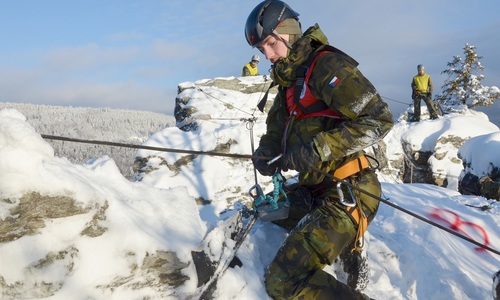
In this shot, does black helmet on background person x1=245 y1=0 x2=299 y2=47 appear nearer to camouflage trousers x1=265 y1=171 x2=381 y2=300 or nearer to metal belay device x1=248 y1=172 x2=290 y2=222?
metal belay device x1=248 y1=172 x2=290 y2=222

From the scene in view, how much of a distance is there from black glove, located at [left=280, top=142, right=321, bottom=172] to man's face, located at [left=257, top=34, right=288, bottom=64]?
35.8 inches

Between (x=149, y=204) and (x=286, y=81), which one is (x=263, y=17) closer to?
(x=286, y=81)

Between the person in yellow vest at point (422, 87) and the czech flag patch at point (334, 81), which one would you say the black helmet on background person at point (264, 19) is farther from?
the person in yellow vest at point (422, 87)

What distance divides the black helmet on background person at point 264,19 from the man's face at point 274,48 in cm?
5

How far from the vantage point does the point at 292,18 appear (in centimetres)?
362

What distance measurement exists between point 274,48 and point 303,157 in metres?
1.10

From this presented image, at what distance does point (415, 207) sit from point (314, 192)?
3.19 m

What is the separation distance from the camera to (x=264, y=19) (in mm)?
3496

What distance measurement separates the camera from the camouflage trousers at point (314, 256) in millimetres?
2949

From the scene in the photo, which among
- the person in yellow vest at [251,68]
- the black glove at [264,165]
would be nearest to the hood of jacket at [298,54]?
the black glove at [264,165]

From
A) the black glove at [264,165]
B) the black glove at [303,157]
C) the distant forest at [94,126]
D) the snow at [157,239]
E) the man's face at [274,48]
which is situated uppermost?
the man's face at [274,48]

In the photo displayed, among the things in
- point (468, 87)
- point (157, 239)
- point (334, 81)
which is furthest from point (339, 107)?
point (468, 87)

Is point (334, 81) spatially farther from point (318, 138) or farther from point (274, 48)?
point (274, 48)

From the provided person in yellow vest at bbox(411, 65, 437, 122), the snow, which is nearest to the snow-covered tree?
person in yellow vest at bbox(411, 65, 437, 122)
